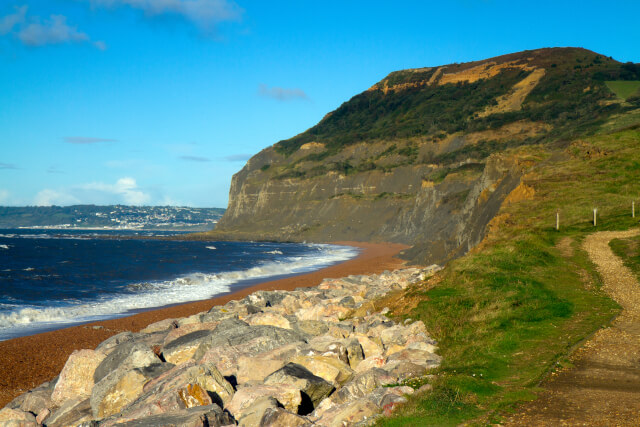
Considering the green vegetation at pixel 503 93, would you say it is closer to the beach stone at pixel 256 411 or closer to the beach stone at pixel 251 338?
the beach stone at pixel 251 338

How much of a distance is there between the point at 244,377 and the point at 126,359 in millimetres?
3094

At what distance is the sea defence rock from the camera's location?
8250 millimetres

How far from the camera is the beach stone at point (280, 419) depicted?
7832mm

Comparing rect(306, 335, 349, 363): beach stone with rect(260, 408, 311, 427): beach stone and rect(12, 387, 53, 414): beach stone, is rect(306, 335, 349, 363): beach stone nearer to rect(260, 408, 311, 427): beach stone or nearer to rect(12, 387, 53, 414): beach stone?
rect(260, 408, 311, 427): beach stone

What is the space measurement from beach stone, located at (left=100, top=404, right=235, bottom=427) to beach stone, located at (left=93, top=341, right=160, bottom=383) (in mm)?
3494

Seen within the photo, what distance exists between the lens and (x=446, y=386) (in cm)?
847

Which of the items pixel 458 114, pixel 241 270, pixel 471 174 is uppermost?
pixel 458 114

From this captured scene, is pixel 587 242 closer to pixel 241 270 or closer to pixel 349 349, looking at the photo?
pixel 349 349

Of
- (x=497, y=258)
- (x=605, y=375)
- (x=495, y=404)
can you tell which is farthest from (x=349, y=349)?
(x=497, y=258)

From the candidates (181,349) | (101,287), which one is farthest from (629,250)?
(101,287)

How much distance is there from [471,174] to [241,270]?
5882 centimetres

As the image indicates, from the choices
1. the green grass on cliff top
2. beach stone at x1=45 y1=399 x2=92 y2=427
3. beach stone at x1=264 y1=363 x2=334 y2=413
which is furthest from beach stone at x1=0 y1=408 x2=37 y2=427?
the green grass on cliff top

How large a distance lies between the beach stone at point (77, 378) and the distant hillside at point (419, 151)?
6433cm

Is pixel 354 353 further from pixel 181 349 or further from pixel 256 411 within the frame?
pixel 181 349
